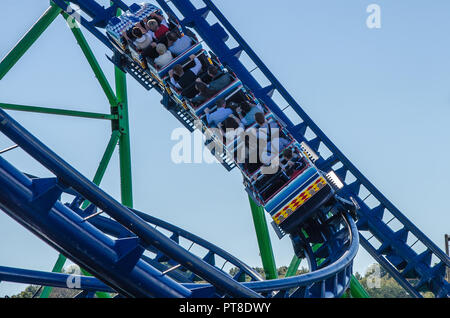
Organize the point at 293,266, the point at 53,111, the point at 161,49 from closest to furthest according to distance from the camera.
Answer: the point at 53,111, the point at 161,49, the point at 293,266

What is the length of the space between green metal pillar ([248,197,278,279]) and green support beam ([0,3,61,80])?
292cm

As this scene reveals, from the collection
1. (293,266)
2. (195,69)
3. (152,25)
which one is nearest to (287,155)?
(195,69)

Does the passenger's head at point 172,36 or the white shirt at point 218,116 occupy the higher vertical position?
the passenger's head at point 172,36

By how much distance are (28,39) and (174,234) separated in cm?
262

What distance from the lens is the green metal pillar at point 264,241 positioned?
24.1 ft

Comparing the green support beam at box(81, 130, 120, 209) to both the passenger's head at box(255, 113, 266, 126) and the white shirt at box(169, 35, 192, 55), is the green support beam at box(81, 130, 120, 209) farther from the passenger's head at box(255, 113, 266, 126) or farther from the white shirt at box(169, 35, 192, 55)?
the passenger's head at box(255, 113, 266, 126)

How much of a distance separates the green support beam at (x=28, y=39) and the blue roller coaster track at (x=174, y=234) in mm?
160

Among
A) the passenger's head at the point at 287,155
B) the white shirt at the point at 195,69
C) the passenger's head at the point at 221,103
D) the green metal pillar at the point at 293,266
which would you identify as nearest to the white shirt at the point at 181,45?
the white shirt at the point at 195,69

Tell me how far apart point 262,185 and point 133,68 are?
206 centimetres

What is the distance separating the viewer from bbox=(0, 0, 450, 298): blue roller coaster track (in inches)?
127

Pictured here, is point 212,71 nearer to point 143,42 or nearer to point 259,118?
point 259,118

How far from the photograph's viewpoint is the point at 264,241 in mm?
7492

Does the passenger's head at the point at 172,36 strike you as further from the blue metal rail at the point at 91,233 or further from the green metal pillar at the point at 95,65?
the blue metal rail at the point at 91,233

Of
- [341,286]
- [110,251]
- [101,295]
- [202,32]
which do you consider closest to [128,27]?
[202,32]
